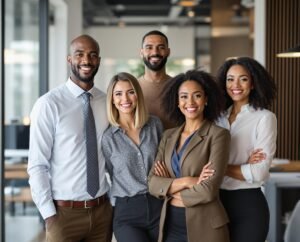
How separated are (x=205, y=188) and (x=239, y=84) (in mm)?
646

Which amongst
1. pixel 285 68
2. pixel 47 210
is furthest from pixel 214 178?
pixel 285 68

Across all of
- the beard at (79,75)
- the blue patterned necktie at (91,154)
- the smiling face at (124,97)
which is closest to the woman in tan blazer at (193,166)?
the smiling face at (124,97)

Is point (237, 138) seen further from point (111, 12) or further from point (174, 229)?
point (111, 12)

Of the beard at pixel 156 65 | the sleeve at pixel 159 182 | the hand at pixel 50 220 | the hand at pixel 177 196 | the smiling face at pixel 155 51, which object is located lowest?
the hand at pixel 50 220

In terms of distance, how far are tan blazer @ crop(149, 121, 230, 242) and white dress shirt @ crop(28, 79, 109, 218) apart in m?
0.51

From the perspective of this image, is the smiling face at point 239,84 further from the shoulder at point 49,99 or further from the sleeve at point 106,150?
the shoulder at point 49,99

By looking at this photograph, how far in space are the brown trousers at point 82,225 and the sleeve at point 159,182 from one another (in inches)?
18.1

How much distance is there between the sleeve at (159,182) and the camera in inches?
103

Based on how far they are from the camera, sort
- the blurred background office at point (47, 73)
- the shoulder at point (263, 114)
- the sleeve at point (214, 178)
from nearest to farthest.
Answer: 1. the sleeve at point (214, 178)
2. the shoulder at point (263, 114)
3. the blurred background office at point (47, 73)

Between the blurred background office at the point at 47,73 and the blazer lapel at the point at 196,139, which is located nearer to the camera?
the blazer lapel at the point at 196,139

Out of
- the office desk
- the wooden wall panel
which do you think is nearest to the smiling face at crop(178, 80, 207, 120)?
the office desk

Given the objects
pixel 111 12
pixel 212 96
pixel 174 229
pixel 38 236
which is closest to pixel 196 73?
pixel 212 96

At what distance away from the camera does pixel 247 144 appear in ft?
9.18

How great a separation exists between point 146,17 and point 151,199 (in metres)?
10.9
